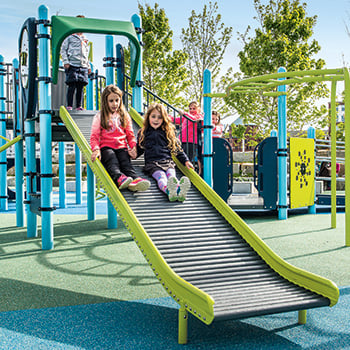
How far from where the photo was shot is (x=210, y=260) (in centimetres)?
411

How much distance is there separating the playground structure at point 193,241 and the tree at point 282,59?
1460 cm

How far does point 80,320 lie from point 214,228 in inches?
64.8

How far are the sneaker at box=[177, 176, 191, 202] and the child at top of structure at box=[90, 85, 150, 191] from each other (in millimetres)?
385

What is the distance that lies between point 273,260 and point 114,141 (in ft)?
8.57

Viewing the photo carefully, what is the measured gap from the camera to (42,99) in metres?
6.64

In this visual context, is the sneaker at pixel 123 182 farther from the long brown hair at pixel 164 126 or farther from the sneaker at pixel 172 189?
the long brown hair at pixel 164 126

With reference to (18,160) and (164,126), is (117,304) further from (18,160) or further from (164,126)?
(18,160)

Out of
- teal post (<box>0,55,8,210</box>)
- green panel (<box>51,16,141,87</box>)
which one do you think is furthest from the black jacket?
teal post (<box>0,55,8,210</box>)

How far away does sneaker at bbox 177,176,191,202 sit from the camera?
5074 mm

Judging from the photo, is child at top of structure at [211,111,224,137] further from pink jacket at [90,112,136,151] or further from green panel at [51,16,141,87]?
pink jacket at [90,112,136,151]

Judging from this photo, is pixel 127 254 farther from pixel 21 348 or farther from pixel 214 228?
pixel 21 348

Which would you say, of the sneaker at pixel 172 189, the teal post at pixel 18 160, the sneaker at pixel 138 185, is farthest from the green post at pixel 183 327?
the teal post at pixel 18 160

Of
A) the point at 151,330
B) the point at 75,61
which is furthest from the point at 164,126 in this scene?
the point at 151,330

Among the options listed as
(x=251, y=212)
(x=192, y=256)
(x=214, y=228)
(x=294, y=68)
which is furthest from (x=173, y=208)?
(x=294, y=68)
